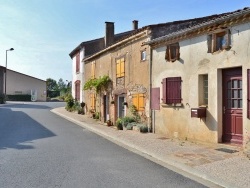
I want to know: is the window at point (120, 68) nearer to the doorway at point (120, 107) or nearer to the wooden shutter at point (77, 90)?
the doorway at point (120, 107)

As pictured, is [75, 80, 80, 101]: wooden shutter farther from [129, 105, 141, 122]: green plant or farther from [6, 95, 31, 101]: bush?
[6, 95, 31, 101]: bush

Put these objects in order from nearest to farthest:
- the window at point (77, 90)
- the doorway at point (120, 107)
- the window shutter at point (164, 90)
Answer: the window shutter at point (164, 90) → the doorway at point (120, 107) → the window at point (77, 90)

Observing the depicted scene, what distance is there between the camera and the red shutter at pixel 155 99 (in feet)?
44.3

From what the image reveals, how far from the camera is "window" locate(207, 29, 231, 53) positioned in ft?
31.7

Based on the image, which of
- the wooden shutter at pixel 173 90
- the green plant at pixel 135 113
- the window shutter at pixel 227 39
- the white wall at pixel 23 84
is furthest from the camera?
the white wall at pixel 23 84

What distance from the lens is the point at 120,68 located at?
1830 centimetres

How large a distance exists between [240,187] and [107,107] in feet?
51.4

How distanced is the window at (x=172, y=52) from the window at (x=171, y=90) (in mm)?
813

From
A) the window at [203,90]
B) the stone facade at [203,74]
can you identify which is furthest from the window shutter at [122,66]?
the window at [203,90]

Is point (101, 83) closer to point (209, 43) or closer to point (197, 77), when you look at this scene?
point (197, 77)

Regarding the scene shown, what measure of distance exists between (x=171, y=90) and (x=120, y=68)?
641cm

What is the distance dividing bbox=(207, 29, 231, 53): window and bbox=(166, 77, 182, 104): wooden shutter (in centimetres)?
205

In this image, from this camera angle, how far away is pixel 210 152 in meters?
A: 9.02

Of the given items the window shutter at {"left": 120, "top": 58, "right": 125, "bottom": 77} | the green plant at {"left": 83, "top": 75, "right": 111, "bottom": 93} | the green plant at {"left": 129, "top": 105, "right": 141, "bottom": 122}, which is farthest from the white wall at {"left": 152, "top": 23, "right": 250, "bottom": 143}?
the green plant at {"left": 83, "top": 75, "right": 111, "bottom": 93}
